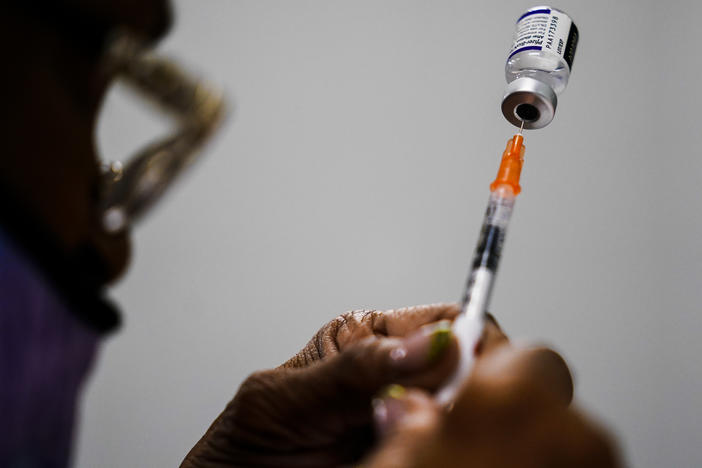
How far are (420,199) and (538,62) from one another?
21.0 inches

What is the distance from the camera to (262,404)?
54 cm

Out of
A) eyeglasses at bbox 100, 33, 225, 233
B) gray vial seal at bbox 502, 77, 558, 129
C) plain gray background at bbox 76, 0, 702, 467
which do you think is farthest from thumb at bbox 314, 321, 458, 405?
plain gray background at bbox 76, 0, 702, 467

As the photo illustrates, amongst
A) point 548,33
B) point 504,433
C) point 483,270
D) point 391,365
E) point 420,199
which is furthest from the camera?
point 420,199

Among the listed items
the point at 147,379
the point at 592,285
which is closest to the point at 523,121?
the point at 592,285

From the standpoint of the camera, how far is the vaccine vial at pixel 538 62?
710mm

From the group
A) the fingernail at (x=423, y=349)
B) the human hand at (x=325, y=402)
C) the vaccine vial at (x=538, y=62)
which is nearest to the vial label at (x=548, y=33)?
the vaccine vial at (x=538, y=62)

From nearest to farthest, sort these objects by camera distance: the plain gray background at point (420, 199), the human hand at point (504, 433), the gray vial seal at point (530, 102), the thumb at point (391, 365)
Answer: the human hand at point (504, 433) < the thumb at point (391, 365) < the gray vial seal at point (530, 102) < the plain gray background at point (420, 199)

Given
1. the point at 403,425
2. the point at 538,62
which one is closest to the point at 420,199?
the point at 538,62

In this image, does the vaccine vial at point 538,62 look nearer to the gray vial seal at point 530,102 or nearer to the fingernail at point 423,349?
the gray vial seal at point 530,102

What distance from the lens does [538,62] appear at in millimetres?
744

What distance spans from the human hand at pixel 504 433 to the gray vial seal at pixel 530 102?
443 millimetres

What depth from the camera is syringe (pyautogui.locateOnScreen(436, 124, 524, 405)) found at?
1.40ft

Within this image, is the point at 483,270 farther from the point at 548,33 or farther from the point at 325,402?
the point at 548,33

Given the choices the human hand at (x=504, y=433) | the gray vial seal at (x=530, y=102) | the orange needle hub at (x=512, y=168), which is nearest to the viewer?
the human hand at (x=504, y=433)
